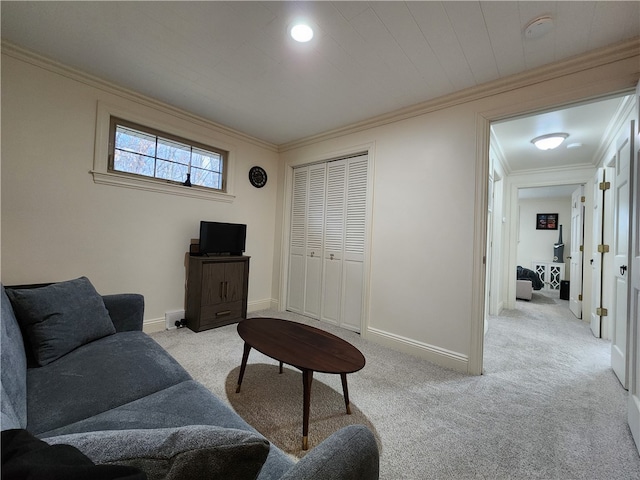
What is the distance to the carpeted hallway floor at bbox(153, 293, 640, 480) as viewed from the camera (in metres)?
1.34

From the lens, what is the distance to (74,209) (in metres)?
2.38

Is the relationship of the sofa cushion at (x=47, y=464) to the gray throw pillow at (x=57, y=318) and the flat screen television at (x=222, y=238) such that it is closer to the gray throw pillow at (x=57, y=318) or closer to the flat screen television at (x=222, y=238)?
the gray throw pillow at (x=57, y=318)

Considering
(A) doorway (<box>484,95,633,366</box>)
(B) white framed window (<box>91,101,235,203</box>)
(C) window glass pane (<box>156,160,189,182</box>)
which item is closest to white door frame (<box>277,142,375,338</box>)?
(B) white framed window (<box>91,101,235,203</box>)

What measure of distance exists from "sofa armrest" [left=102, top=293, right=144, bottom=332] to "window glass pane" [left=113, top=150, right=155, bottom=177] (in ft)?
4.91

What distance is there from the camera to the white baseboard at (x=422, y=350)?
2314 mm

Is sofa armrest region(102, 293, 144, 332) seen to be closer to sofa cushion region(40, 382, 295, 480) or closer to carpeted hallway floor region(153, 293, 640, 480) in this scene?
carpeted hallway floor region(153, 293, 640, 480)

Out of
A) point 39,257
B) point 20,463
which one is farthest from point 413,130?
point 39,257

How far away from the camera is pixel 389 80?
7.47 feet

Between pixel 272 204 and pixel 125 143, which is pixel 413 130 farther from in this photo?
pixel 125 143

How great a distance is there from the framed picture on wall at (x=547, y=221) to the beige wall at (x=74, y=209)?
26.8 ft

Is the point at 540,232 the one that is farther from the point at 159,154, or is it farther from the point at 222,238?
the point at 159,154

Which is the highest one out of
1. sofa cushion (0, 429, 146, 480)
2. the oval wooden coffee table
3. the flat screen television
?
the flat screen television

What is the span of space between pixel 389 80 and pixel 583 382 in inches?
116

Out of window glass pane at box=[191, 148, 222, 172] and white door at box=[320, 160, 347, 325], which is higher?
window glass pane at box=[191, 148, 222, 172]
